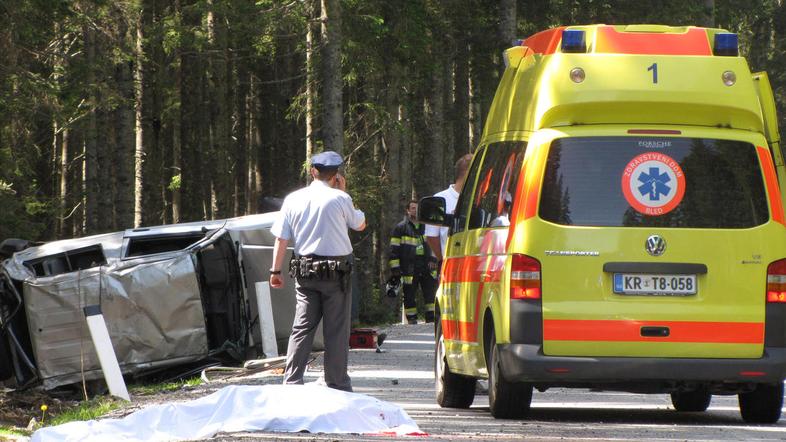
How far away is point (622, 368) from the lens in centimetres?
953

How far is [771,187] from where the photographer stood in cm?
984

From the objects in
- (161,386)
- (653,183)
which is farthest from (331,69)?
(653,183)

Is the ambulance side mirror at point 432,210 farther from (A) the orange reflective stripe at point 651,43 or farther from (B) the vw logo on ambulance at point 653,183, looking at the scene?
(B) the vw logo on ambulance at point 653,183

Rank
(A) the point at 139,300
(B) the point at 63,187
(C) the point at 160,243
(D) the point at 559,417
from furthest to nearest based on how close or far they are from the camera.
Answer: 1. (B) the point at 63,187
2. (C) the point at 160,243
3. (A) the point at 139,300
4. (D) the point at 559,417

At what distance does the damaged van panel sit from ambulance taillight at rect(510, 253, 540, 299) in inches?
301

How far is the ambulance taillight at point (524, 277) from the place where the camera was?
9.52 meters

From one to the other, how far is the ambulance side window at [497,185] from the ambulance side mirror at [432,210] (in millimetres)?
411

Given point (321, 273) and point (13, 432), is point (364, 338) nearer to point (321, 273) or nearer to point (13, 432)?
point (13, 432)

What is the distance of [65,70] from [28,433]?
1274 cm

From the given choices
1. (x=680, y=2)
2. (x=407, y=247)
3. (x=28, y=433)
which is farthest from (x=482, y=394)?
(x=680, y=2)

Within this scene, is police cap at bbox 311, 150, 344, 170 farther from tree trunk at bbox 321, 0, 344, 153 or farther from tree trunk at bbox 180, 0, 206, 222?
tree trunk at bbox 180, 0, 206, 222

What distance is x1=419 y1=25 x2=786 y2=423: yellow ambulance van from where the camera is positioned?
9.52 m

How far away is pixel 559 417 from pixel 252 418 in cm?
279

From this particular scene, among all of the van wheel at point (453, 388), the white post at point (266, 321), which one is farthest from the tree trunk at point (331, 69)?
the van wheel at point (453, 388)
